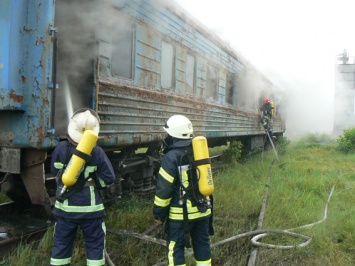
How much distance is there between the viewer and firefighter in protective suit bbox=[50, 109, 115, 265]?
268 cm

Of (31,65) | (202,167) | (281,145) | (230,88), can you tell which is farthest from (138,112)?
(281,145)

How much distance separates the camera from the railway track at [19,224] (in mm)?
3480

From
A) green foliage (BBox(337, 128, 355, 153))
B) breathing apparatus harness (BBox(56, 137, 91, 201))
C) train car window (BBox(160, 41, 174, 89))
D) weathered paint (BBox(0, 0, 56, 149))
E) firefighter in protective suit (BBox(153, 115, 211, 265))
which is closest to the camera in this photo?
breathing apparatus harness (BBox(56, 137, 91, 201))

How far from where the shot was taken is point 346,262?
360 cm

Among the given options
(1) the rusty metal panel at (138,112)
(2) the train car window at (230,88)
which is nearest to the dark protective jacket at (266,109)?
(2) the train car window at (230,88)

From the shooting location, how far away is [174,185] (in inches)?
112

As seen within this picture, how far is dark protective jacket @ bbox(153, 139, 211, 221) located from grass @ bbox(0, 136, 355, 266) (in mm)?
803

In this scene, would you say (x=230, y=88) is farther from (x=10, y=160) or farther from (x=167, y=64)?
(x=10, y=160)

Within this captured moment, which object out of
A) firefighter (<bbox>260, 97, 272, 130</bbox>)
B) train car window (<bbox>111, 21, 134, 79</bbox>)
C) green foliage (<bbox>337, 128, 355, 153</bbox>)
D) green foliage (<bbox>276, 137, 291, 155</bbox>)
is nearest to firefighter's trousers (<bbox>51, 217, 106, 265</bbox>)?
train car window (<bbox>111, 21, 134, 79</bbox>)

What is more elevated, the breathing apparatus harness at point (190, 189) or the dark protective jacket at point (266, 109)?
the dark protective jacket at point (266, 109)

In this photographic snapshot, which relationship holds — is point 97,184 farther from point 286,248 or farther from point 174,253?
point 286,248

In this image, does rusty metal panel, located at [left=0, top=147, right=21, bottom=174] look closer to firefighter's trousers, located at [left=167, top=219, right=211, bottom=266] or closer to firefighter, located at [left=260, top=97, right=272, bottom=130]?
firefighter's trousers, located at [left=167, top=219, right=211, bottom=266]

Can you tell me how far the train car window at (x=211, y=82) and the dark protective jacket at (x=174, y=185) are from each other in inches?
180

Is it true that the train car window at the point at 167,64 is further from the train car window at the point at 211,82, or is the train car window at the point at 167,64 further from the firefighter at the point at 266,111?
the firefighter at the point at 266,111
